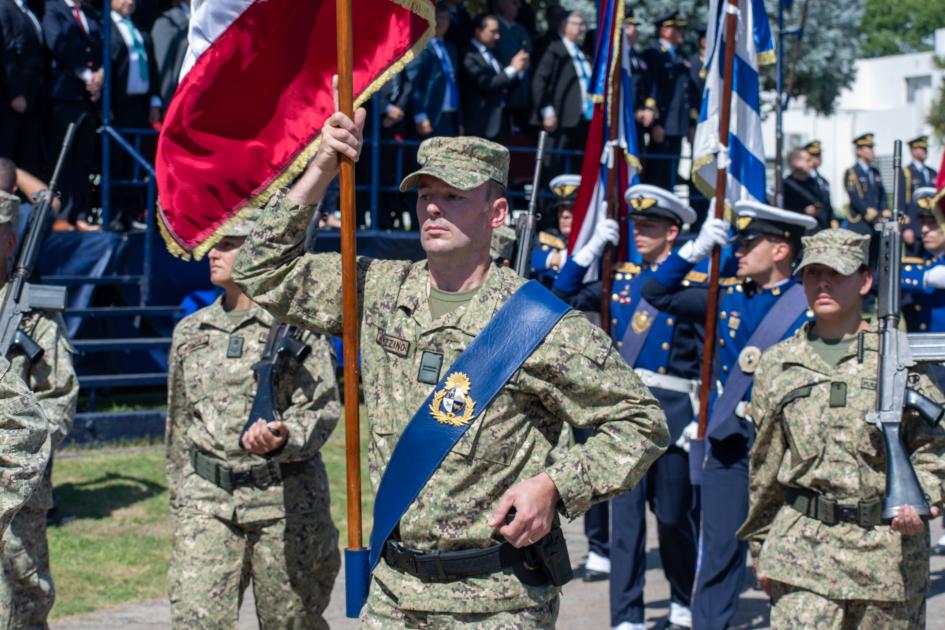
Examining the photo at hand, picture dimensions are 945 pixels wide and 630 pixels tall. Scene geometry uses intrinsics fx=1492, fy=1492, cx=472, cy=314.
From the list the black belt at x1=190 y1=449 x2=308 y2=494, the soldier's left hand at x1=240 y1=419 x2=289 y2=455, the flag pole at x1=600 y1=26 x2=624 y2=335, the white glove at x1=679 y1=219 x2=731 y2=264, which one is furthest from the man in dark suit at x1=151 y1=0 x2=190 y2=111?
the soldier's left hand at x1=240 y1=419 x2=289 y2=455

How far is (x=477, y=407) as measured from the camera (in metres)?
4.57

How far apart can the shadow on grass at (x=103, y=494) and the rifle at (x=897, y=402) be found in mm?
6194

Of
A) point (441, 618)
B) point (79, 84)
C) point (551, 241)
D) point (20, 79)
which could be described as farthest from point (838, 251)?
point (79, 84)

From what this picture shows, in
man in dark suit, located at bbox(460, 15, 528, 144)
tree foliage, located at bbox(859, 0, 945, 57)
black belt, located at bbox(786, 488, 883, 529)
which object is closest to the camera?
black belt, located at bbox(786, 488, 883, 529)

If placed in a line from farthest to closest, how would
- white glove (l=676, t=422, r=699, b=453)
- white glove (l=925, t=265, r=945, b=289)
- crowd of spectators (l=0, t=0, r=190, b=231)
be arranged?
crowd of spectators (l=0, t=0, r=190, b=231) → white glove (l=925, t=265, r=945, b=289) → white glove (l=676, t=422, r=699, b=453)

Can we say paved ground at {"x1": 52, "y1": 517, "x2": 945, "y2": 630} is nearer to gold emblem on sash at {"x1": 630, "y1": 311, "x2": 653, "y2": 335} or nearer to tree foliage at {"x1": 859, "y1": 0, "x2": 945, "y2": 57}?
gold emblem on sash at {"x1": 630, "y1": 311, "x2": 653, "y2": 335}

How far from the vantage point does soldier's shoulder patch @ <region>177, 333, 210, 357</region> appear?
667 cm

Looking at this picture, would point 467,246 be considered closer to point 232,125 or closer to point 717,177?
point 232,125

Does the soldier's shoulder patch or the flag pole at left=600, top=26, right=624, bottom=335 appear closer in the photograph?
the soldier's shoulder patch

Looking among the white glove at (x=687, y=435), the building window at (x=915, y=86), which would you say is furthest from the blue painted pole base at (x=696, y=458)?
the building window at (x=915, y=86)

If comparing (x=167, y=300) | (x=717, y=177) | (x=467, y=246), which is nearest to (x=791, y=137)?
(x=167, y=300)

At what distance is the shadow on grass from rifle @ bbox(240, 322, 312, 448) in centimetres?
438

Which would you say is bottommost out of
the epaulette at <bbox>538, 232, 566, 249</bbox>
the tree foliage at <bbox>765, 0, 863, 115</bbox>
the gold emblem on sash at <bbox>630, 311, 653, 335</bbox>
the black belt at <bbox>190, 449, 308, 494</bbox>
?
the black belt at <bbox>190, 449, 308, 494</bbox>

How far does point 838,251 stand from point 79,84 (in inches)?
330
